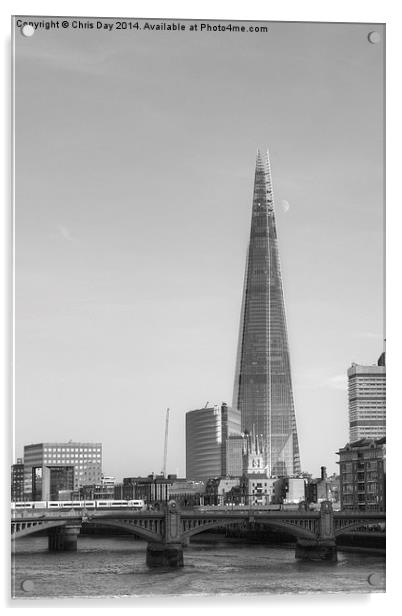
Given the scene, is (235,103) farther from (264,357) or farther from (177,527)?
(264,357)

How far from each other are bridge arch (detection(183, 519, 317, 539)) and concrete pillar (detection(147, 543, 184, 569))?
76 cm

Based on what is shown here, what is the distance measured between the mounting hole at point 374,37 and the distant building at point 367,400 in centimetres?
237

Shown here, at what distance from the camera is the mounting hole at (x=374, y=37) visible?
27.9 ft

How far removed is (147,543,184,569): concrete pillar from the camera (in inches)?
391

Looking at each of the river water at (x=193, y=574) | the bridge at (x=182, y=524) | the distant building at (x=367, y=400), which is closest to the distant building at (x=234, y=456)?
the bridge at (x=182, y=524)

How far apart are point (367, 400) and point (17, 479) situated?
16.6ft

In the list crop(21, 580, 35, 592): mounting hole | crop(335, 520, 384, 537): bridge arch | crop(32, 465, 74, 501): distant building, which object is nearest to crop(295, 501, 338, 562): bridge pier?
crop(335, 520, 384, 537): bridge arch

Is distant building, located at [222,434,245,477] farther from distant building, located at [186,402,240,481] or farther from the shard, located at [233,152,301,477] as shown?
the shard, located at [233,152,301,477]

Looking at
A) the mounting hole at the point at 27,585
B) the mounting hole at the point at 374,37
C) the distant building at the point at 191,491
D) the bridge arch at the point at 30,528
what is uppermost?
the mounting hole at the point at 374,37

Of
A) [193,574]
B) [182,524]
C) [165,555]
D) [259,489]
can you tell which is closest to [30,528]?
[165,555]

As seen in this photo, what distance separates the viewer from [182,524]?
13219mm

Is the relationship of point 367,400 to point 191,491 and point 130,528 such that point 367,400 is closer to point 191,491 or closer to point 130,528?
point 130,528
